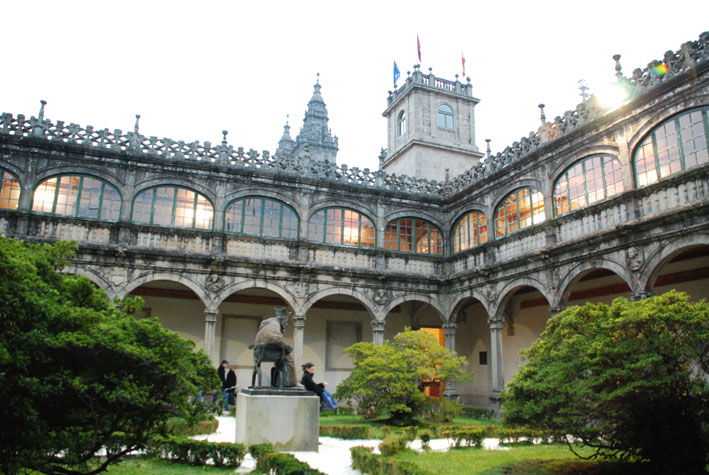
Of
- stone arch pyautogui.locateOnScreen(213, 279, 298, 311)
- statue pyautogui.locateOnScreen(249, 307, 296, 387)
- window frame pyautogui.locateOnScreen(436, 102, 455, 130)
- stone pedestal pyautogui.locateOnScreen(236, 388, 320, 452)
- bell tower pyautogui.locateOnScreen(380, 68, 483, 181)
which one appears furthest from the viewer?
window frame pyautogui.locateOnScreen(436, 102, 455, 130)

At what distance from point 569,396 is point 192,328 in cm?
1488

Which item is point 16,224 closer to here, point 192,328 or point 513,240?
point 192,328

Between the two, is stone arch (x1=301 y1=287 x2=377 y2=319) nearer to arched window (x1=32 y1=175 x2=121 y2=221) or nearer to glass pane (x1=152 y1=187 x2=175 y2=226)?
glass pane (x1=152 y1=187 x2=175 y2=226)

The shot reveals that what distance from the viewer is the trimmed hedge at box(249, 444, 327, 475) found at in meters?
6.31

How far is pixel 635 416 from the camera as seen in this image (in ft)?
21.6

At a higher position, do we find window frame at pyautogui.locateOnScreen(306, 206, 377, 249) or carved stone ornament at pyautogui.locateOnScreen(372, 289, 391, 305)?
window frame at pyautogui.locateOnScreen(306, 206, 377, 249)

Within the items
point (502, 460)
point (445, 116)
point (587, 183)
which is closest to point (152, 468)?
point (502, 460)

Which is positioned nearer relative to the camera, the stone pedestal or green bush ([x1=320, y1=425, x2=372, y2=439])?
the stone pedestal

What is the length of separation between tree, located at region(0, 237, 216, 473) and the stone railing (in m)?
12.1

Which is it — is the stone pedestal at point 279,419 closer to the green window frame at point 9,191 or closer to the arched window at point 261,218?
the arched window at point 261,218

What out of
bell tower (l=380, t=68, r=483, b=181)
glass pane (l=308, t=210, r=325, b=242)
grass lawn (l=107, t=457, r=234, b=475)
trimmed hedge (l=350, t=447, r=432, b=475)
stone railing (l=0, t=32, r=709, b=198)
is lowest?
grass lawn (l=107, t=457, r=234, b=475)

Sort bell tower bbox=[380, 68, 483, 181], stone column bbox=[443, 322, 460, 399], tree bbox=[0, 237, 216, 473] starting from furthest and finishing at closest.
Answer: bell tower bbox=[380, 68, 483, 181] < stone column bbox=[443, 322, 460, 399] < tree bbox=[0, 237, 216, 473]

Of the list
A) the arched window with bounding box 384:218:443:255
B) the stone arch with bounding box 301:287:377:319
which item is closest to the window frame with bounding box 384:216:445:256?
the arched window with bounding box 384:218:443:255

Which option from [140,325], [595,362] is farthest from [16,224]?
[595,362]
